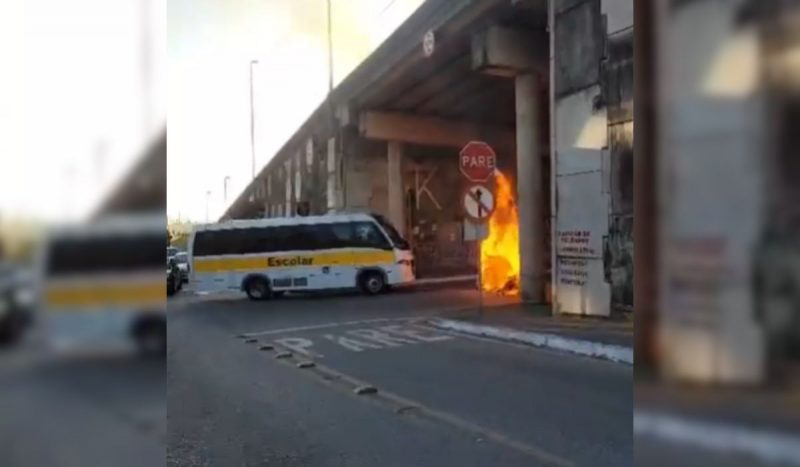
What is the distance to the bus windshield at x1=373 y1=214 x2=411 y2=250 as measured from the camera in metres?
18.9

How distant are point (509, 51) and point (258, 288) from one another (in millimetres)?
8205

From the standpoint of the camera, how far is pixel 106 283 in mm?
839

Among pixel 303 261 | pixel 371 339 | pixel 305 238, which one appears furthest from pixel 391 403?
pixel 303 261

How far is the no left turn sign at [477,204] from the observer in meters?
10.8

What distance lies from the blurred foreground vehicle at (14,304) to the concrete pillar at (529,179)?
12.9m

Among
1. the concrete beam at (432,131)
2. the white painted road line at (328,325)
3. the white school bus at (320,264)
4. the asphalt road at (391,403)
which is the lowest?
the white painted road line at (328,325)

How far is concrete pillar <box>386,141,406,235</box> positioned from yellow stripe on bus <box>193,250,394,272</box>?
1244 mm

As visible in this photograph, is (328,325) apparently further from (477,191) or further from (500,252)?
(500,252)

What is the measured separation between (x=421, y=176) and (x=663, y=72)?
20.0 metres

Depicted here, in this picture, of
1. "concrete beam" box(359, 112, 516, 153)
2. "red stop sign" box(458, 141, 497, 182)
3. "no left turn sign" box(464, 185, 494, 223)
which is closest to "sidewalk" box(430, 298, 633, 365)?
"no left turn sign" box(464, 185, 494, 223)

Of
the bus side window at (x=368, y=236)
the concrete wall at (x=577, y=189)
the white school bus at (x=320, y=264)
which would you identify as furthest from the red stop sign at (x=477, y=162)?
the bus side window at (x=368, y=236)

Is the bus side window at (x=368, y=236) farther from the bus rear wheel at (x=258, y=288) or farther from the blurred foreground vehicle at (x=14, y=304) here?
the blurred foreground vehicle at (x=14, y=304)

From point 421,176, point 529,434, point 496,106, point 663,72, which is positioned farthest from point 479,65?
point 663,72

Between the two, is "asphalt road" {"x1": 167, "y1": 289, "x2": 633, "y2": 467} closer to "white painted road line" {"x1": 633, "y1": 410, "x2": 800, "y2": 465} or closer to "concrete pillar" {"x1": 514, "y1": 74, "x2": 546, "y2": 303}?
"white painted road line" {"x1": 633, "y1": 410, "x2": 800, "y2": 465}
